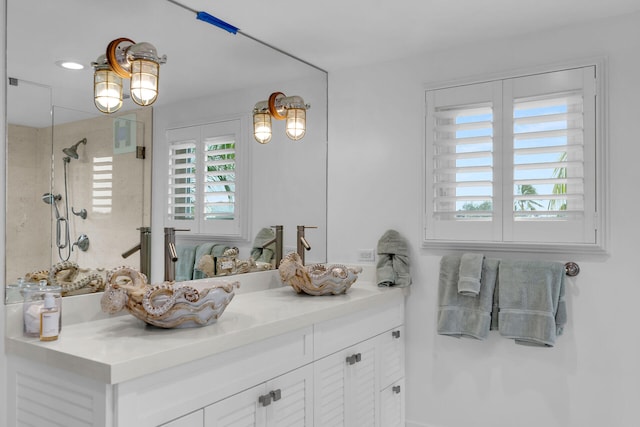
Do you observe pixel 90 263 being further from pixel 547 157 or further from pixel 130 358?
pixel 547 157

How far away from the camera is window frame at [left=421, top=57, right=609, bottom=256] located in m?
2.32

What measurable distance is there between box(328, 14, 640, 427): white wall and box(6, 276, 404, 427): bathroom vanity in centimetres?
41

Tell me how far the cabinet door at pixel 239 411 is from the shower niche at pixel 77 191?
2.39 feet

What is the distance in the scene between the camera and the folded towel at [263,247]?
2.66 m

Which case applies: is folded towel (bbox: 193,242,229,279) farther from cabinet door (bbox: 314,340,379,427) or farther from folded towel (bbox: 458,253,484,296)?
folded towel (bbox: 458,253,484,296)

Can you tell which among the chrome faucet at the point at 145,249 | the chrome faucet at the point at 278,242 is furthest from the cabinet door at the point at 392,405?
the chrome faucet at the point at 145,249

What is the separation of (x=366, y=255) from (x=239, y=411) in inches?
58.9

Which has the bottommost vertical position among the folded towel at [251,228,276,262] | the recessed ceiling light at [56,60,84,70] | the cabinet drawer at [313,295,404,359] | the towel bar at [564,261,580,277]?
the cabinet drawer at [313,295,404,359]

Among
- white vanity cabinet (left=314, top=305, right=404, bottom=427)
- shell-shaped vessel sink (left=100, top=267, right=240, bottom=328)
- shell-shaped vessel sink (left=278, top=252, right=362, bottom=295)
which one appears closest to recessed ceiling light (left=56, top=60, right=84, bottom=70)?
shell-shaped vessel sink (left=100, top=267, right=240, bottom=328)

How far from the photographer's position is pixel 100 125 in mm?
1908

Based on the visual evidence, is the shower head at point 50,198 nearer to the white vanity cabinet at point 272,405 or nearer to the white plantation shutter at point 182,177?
the white plantation shutter at point 182,177

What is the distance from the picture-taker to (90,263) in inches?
73.6

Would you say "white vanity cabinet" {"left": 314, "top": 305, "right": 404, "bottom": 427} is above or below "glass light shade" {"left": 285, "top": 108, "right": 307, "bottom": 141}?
below

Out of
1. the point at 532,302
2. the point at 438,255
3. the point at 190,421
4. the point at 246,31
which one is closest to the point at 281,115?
the point at 246,31
